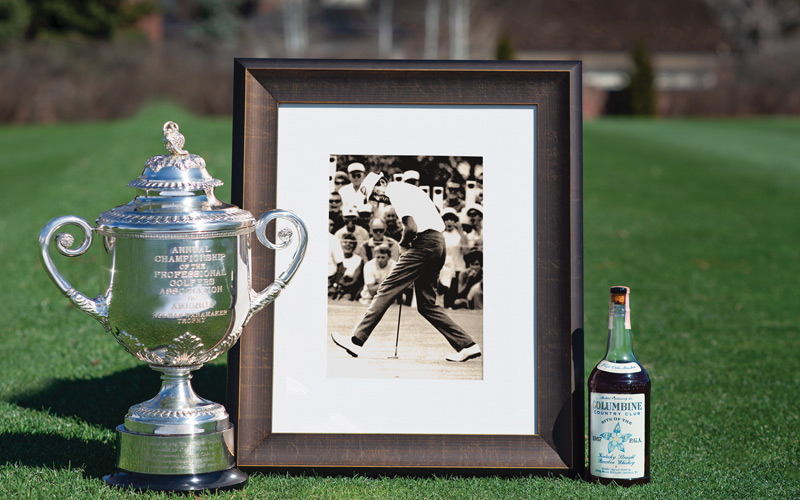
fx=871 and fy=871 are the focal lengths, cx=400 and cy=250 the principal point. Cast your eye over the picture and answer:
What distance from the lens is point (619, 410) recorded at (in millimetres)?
2361

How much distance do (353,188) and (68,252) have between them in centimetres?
81

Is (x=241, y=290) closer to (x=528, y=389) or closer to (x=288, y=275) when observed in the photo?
(x=288, y=275)

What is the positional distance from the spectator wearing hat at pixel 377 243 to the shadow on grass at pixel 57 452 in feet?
3.15

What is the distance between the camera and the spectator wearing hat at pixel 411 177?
8.42ft

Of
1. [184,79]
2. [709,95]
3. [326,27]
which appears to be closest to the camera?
[184,79]

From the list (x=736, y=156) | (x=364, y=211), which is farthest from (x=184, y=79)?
(x=364, y=211)

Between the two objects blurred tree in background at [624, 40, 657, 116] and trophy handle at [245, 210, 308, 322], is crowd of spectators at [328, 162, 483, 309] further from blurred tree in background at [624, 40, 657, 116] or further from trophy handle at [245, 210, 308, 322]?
blurred tree in background at [624, 40, 657, 116]

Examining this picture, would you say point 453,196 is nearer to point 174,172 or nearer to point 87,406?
point 174,172

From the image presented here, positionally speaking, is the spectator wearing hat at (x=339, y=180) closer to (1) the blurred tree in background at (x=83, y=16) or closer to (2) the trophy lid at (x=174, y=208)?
(2) the trophy lid at (x=174, y=208)

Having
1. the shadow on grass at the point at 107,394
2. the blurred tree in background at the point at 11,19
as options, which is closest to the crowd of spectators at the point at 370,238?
the shadow on grass at the point at 107,394

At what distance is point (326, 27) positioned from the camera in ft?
120

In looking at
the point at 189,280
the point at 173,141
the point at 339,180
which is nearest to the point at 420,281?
the point at 339,180

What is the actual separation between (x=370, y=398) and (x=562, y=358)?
0.56 m

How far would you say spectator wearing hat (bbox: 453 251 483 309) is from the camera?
255 cm
